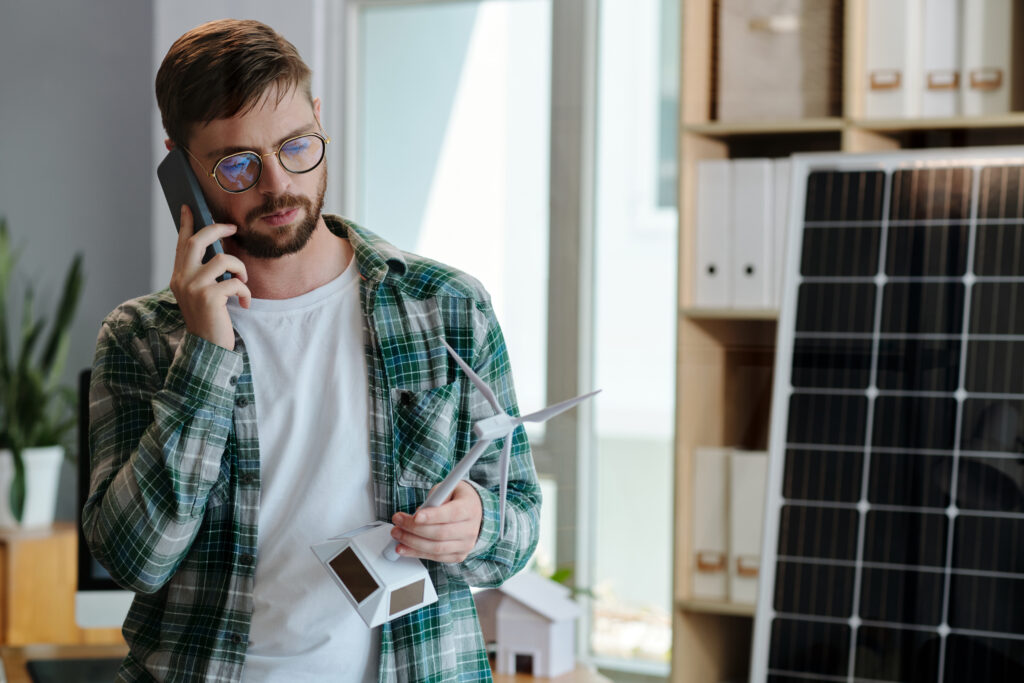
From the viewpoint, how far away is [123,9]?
8.57 feet

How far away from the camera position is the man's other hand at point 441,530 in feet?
3.27

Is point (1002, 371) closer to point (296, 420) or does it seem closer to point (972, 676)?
point (972, 676)

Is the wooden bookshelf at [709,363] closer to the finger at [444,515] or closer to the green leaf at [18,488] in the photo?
the finger at [444,515]

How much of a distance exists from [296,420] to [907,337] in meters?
1.26

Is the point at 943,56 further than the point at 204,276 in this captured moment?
Yes

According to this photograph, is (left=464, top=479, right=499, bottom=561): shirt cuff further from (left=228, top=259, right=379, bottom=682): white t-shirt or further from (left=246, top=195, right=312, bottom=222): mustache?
(left=246, top=195, right=312, bottom=222): mustache

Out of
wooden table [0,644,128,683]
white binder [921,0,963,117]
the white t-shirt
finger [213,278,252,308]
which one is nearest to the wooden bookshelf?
white binder [921,0,963,117]

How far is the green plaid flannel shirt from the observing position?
1.07 metres

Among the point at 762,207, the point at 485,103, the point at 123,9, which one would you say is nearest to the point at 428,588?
the point at 762,207

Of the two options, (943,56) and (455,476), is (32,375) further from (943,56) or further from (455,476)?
(943,56)

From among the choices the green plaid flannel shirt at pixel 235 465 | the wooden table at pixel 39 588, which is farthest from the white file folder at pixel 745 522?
the wooden table at pixel 39 588

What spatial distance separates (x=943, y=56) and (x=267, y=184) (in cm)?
157

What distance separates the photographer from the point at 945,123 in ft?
7.02

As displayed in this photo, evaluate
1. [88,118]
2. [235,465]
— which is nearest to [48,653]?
[235,465]
